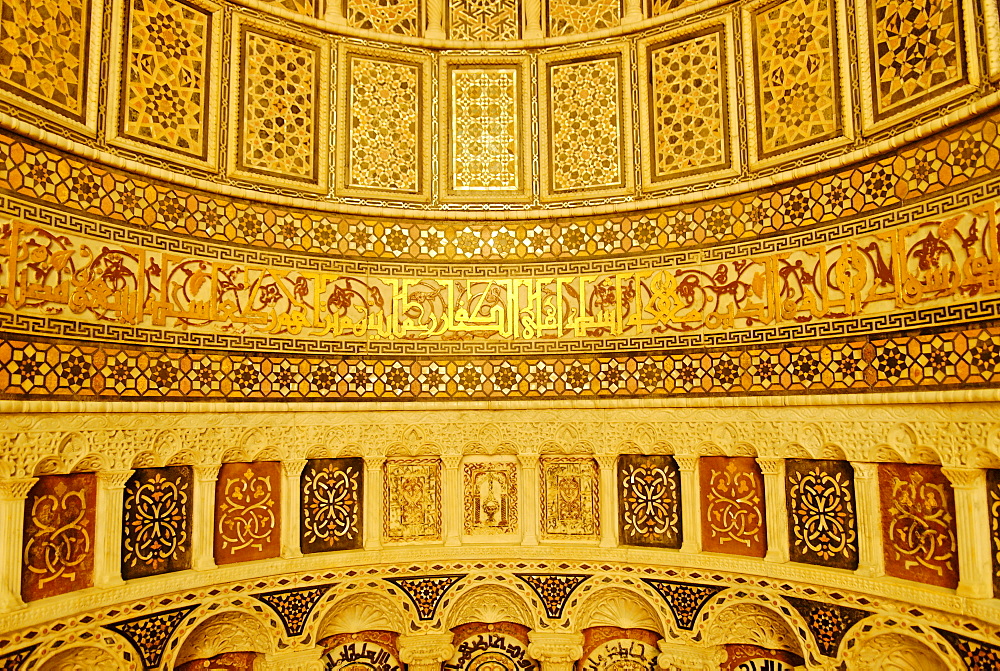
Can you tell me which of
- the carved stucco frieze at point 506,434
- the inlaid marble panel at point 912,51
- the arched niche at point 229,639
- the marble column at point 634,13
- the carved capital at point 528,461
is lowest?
the arched niche at point 229,639

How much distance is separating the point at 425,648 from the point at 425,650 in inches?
0.7

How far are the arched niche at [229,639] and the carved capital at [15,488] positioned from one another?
157 centimetres

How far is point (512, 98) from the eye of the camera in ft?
20.1

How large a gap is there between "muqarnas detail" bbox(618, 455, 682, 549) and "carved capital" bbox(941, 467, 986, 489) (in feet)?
6.15

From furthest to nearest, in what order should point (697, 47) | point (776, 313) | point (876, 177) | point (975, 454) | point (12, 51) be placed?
point (697, 47) < point (776, 313) < point (876, 177) < point (12, 51) < point (975, 454)

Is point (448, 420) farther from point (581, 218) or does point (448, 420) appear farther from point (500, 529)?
point (581, 218)

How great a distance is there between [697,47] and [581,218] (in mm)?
1657

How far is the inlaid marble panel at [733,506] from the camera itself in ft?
16.7

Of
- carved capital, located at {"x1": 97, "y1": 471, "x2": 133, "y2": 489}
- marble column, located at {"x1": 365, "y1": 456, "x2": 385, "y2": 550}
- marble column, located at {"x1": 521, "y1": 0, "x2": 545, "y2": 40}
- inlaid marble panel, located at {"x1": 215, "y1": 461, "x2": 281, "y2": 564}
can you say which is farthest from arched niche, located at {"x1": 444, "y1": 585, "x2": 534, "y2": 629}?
marble column, located at {"x1": 521, "y1": 0, "x2": 545, "y2": 40}

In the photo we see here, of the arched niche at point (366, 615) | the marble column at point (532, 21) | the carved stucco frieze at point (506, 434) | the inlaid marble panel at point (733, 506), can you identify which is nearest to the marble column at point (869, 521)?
the carved stucco frieze at point (506, 434)

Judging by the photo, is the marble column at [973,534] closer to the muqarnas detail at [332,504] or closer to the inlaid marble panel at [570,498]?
the inlaid marble panel at [570,498]

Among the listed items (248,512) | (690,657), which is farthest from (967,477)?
(248,512)

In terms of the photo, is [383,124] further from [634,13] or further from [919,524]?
[919,524]

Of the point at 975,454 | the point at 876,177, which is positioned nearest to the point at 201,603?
the point at 975,454
